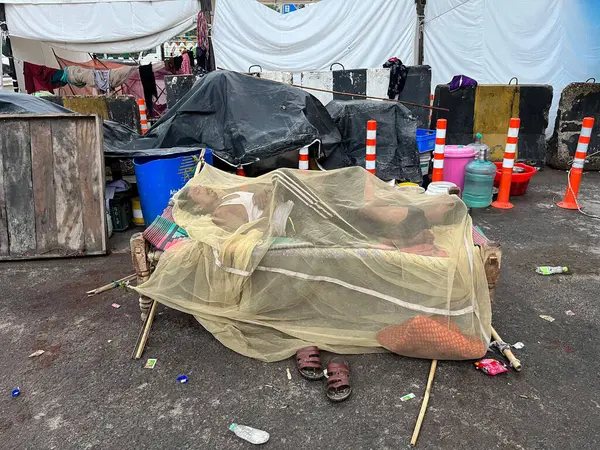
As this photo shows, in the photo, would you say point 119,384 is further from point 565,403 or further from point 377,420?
point 565,403

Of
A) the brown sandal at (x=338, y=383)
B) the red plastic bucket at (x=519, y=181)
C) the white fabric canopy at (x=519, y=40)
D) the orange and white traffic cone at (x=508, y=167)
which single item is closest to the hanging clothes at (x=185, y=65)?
the white fabric canopy at (x=519, y=40)

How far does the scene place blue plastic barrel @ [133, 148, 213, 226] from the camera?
4.81 meters

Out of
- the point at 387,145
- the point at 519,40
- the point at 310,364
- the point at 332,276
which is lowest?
the point at 310,364

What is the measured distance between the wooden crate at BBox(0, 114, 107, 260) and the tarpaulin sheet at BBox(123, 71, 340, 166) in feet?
2.77

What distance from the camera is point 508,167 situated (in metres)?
5.84

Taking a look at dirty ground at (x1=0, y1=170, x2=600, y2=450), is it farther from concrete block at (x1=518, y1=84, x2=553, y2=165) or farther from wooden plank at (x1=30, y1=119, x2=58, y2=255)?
concrete block at (x1=518, y1=84, x2=553, y2=165)

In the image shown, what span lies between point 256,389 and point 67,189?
320 cm

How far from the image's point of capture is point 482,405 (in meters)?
2.39

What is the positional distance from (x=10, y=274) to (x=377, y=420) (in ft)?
12.0

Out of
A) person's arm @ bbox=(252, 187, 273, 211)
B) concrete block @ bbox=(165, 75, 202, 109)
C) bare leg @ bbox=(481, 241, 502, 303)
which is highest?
concrete block @ bbox=(165, 75, 202, 109)

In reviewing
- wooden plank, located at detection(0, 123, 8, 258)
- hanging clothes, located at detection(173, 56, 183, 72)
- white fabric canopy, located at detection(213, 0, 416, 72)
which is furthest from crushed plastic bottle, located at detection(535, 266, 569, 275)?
hanging clothes, located at detection(173, 56, 183, 72)

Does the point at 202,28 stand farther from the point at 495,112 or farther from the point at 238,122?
the point at 495,112

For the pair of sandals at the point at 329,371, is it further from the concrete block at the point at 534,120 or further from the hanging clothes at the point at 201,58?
the hanging clothes at the point at 201,58

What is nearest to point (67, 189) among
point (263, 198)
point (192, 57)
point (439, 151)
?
point (263, 198)
